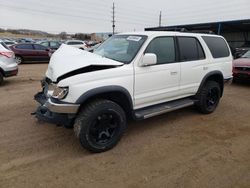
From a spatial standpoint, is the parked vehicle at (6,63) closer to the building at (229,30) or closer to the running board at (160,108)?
the running board at (160,108)

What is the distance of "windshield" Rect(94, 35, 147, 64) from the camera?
423cm

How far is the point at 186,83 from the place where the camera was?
504 cm

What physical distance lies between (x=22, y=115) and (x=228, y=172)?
4.20 metres

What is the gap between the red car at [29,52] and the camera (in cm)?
1569

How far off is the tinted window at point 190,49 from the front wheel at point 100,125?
77.2 inches

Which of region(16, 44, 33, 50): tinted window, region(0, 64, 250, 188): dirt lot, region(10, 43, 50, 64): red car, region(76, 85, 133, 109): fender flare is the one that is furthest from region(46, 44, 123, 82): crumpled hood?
region(16, 44, 33, 50): tinted window

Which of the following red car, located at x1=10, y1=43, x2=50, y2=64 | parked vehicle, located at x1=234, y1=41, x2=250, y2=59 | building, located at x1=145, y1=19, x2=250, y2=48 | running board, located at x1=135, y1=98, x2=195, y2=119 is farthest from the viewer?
building, located at x1=145, y1=19, x2=250, y2=48

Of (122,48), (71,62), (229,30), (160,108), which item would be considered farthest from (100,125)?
(229,30)

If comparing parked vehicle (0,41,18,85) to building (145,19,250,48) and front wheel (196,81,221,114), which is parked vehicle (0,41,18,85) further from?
building (145,19,250,48)

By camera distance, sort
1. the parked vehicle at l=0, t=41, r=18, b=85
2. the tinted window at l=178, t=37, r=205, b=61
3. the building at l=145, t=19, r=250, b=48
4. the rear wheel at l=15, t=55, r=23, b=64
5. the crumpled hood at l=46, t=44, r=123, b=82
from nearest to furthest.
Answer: the crumpled hood at l=46, t=44, r=123, b=82 < the tinted window at l=178, t=37, r=205, b=61 < the parked vehicle at l=0, t=41, r=18, b=85 < the rear wheel at l=15, t=55, r=23, b=64 < the building at l=145, t=19, r=250, b=48

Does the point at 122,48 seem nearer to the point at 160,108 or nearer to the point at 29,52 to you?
the point at 160,108

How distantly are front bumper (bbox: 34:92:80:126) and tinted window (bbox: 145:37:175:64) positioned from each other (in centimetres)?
173

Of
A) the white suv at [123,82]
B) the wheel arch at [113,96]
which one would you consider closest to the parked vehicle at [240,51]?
the white suv at [123,82]

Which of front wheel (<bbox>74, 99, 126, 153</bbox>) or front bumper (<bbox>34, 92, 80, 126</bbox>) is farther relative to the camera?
front wheel (<bbox>74, 99, 126, 153</bbox>)
